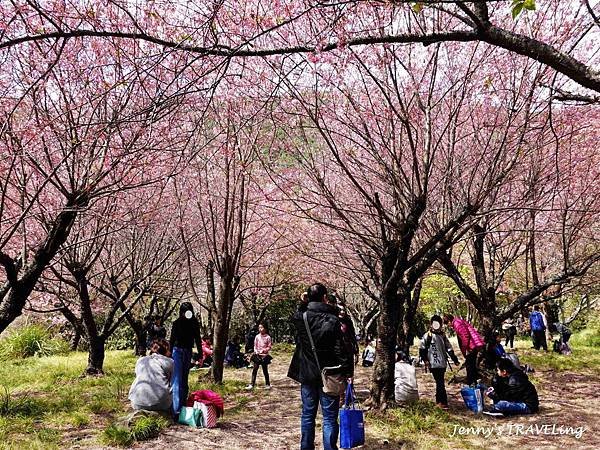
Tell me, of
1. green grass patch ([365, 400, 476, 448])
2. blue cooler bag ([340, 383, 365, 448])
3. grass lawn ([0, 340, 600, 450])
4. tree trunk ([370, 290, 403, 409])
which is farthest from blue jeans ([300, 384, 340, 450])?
tree trunk ([370, 290, 403, 409])

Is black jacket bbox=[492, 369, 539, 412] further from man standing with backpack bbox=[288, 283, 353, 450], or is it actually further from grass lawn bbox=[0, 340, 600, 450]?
man standing with backpack bbox=[288, 283, 353, 450]

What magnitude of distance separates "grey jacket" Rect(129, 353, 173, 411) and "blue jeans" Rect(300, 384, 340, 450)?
1.91 m

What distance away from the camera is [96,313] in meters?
17.3

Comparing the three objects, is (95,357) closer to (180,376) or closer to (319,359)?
(180,376)

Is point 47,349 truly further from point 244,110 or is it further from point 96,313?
point 244,110

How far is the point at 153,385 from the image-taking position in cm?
557

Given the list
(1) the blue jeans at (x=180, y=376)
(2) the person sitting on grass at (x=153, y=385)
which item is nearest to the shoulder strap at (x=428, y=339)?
(1) the blue jeans at (x=180, y=376)

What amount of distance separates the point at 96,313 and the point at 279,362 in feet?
24.7

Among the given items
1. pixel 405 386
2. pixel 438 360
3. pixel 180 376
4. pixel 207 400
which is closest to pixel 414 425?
pixel 405 386

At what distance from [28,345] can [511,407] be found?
1392 centimetres

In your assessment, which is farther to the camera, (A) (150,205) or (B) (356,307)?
(B) (356,307)

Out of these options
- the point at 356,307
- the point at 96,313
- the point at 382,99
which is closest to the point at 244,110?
the point at 382,99

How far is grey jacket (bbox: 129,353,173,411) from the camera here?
5562mm

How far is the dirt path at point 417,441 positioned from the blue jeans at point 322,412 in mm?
822
